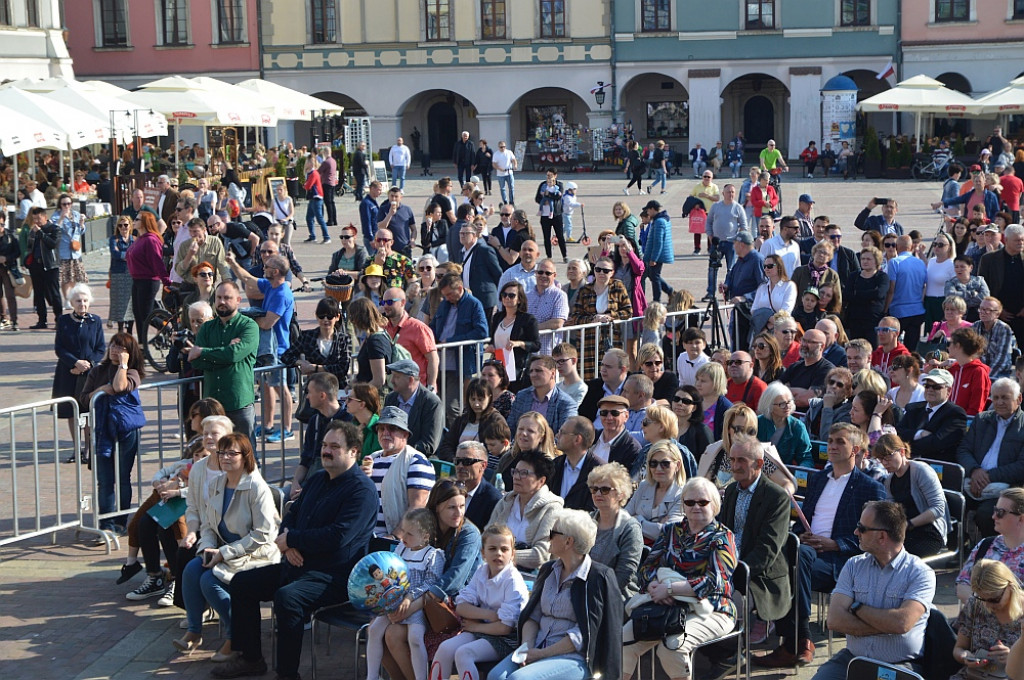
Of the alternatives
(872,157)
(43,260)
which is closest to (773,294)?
(43,260)

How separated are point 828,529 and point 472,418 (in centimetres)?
258

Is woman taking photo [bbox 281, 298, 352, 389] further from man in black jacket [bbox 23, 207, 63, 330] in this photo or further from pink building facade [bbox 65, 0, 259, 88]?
pink building facade [bbox 65, 0, 259, 88]

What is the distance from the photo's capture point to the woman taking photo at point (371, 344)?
10594 mm

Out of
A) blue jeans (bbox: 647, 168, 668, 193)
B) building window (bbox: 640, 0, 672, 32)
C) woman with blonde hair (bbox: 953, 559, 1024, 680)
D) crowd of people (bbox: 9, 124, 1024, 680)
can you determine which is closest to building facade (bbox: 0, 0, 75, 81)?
blue jeans (bbox: 647, 168, 668, 193)

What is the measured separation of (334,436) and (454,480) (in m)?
0.74

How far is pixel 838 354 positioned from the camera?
11.4 metres

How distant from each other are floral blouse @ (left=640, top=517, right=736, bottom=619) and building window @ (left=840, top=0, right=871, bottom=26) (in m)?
44.6

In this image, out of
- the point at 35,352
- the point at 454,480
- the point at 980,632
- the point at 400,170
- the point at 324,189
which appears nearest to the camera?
the point at 980,632

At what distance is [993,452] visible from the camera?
30.7 ft

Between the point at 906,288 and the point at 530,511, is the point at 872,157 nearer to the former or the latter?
the point at 906,288

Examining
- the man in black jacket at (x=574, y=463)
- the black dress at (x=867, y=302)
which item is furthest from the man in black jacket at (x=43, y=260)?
the man in black jacket at (x=574, y=463)

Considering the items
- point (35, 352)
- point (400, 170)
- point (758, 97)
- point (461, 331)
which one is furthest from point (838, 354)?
point (758, 97)

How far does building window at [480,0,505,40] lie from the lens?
5072cm

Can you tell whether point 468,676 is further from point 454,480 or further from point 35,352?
point 35,352
